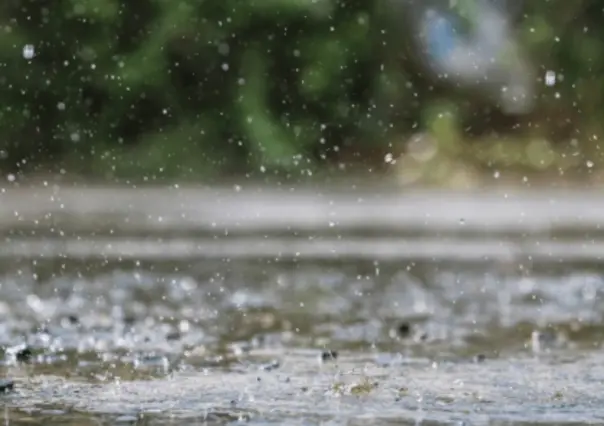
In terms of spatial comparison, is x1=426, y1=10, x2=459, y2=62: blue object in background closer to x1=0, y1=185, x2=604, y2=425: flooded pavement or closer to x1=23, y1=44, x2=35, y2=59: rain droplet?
x1=23, y1=44, x2=35, y2=59: rain droplet

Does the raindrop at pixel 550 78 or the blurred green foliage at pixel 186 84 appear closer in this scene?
the blurred green foliage at pixel 186 84

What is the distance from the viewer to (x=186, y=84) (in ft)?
43.1

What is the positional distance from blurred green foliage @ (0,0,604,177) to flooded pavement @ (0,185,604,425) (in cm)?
327

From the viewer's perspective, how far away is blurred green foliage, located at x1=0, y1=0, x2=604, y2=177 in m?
12.6

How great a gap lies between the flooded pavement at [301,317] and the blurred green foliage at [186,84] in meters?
3.27

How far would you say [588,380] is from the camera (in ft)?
9.91

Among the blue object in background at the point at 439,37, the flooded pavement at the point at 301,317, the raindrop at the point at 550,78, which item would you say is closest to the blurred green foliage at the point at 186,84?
the blue object in background at the point at 439,37

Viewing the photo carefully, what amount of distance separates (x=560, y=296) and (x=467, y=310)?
0.50 m

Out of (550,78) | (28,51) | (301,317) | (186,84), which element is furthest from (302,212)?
(550,78)

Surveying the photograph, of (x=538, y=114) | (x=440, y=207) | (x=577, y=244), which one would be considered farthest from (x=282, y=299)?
(x=538, y=114)

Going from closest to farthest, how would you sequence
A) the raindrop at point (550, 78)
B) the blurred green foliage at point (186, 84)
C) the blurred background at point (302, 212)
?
the blurred background at point (302, 212) → the blurred green foliage at point (186, 84) → the raindrop at point (550, 78)

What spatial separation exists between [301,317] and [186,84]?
A: 350 inches

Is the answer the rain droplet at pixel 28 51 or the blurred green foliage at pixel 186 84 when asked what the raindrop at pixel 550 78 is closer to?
the blurred green foliage at pixel 186 84

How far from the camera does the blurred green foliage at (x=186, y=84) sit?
496 inches
